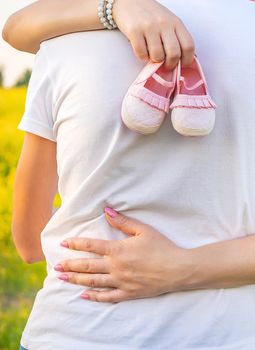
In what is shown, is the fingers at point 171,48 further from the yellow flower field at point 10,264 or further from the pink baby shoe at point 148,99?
the yellow flower field at point 10,264

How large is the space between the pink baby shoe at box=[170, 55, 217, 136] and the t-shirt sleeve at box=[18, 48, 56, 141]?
0.24 meters

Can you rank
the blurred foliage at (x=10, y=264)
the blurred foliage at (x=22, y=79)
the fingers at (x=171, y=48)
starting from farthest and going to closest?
1. the blurred foliage at (x=22, y=79)
2. the blurred foliage at (x=10, y=264)
3. the fingers at (x=171, y=48)

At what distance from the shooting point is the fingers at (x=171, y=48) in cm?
124

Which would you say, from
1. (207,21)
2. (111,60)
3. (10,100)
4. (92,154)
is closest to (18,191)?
(92,154)

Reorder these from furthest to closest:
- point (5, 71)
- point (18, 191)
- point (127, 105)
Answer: point (5, 71), point (18, 191), point (127, 105)

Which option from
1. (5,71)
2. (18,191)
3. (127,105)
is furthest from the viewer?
(5,71)

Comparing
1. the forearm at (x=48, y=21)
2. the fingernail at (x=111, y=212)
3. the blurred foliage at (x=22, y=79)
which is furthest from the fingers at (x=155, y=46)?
the blurred foliage at (x=22, y=79)

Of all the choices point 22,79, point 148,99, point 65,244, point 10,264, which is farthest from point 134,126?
point 22,79

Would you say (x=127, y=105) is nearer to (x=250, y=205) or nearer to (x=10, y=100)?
(x=250, y=205)

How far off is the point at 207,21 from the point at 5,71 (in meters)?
3.46

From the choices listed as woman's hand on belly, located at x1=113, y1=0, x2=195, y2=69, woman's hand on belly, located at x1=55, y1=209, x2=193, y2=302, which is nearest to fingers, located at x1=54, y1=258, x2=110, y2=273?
woman's hand on belly, located at x1=55, y1=209, x2=193, y2=302

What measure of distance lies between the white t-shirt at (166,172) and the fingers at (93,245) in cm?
2

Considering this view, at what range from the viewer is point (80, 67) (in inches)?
51.4

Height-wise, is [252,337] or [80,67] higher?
[80,67]
